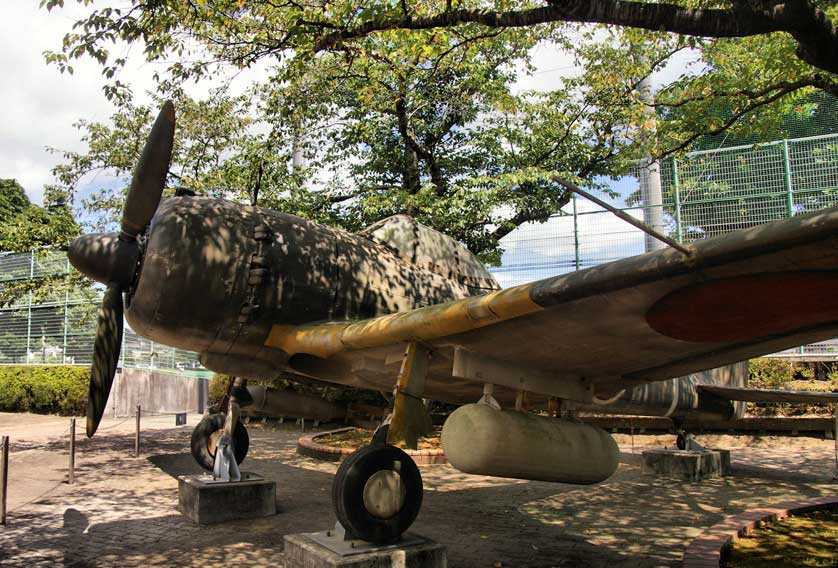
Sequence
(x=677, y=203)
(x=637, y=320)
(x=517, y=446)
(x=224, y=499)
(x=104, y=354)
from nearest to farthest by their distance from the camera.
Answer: (x=637, y=320)
(x=517, y=446)
(x=104, y=354)
(x=224, y=499)
(x=677, y=203)

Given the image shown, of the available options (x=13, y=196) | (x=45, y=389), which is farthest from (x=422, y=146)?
(x=13, y=196)

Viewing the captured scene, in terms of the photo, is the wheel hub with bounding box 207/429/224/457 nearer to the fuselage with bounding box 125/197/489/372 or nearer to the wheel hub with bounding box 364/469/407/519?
the fuselage with bounding box 125/197/489/372

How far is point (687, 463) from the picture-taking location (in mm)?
9680

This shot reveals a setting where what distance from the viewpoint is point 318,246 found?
6.18 metres

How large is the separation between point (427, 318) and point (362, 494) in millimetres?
1332

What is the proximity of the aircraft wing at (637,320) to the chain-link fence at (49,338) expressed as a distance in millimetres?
19588

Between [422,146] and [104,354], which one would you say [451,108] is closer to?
[422,146]

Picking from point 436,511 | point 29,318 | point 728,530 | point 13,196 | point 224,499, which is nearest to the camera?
point 728,530

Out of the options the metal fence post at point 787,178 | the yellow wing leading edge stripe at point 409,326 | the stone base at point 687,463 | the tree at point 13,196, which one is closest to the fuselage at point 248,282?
the yellow wing leading edge stripe at point 409,326

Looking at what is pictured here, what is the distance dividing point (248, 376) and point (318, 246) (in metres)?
1.51

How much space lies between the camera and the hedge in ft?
70.3

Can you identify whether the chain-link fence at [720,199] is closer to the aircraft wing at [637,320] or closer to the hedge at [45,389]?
the aircraft wing at [637,320]

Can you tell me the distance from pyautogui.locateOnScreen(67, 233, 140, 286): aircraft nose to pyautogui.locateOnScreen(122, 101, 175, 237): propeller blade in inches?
8.2

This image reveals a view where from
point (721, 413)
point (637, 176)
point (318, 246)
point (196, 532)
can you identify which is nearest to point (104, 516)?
point (196, 532)
